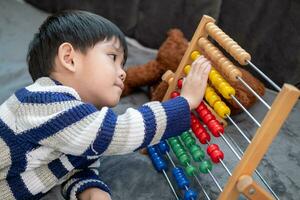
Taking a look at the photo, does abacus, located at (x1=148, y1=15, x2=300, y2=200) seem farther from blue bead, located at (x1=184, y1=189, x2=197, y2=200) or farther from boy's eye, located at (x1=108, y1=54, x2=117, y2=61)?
boy's eye, located at (x1=108, y1=54, x2=117, y2=61)

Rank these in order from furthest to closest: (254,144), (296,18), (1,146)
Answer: (296,18), (1,146), (254,144)

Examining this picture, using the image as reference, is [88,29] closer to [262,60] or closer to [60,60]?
[60,60]

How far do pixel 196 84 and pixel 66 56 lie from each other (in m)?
0.27

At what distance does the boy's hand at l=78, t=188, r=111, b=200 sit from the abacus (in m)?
0.15

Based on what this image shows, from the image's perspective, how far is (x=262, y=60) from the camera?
1.23 m

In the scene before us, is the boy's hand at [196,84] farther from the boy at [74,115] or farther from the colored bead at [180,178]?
the colored bead at [180,178]

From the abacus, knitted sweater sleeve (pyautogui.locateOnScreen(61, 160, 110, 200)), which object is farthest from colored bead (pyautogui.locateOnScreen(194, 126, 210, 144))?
knitted sweater sleeve (pyautogui.locateOnScreen(61, 160, 110, 200))

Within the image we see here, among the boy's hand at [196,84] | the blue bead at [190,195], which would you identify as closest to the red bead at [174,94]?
the boy's hand at [196,84]

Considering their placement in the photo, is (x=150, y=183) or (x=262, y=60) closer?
(x=150, y=183)

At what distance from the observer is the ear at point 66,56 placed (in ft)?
2.75

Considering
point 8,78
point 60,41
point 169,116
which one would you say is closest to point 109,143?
point 169,116

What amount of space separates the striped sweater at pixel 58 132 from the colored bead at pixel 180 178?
0.12 m

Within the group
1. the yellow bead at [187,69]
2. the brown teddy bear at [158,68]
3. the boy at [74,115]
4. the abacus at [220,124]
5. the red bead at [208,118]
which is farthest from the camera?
the brown teddy bear at [158,68]

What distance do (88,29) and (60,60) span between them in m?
0.09
